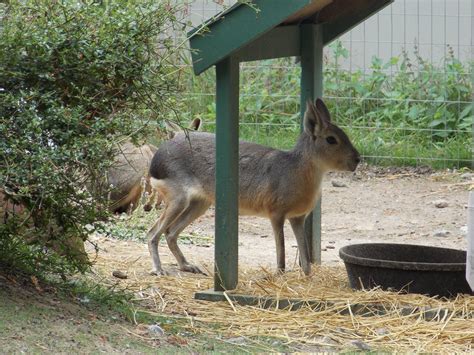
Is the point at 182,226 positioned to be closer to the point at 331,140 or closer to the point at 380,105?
the point at 331,140

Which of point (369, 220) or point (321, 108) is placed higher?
point (321, 108)

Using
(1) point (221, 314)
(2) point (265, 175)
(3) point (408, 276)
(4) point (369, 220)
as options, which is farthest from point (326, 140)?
(4) point (369, 220)

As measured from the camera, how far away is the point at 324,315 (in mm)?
6488

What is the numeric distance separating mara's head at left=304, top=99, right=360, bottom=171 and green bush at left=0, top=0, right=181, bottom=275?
80.1 inches

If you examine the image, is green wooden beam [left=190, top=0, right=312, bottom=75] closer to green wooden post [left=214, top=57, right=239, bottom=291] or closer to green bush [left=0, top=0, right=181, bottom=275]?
green wooden post [left=214, top=57, right=239, bottom=291]

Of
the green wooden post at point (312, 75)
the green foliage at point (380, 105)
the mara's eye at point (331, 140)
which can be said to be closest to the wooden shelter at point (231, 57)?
the green wooden post at point (312, 75)

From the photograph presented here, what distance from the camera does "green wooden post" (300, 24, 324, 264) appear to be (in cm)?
809

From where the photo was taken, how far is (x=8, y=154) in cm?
543

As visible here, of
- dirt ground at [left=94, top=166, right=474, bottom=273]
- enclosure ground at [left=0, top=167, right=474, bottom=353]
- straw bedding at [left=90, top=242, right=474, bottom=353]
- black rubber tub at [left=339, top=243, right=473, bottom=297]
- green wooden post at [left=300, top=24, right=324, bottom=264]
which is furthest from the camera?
dirt ground at [left=94, top=166, right=474, bottom=273]

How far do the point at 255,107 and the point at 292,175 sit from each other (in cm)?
528

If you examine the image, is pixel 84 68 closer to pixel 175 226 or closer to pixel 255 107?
pixel 175 226

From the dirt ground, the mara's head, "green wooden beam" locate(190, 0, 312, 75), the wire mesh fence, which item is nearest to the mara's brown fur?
the mara's head

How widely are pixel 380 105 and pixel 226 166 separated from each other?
6.63m

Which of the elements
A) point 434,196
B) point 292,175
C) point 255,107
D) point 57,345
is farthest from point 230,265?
point 255,107
